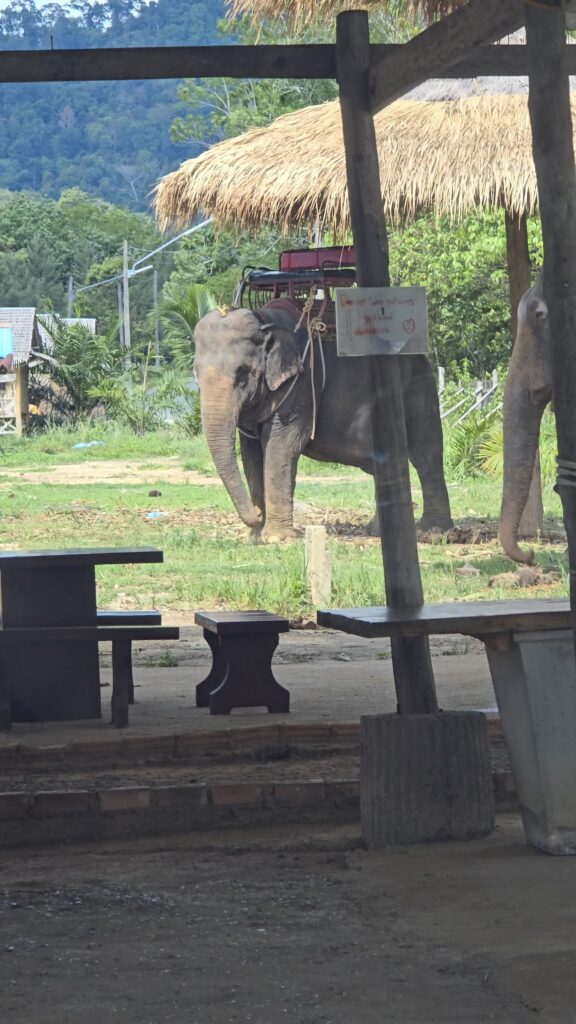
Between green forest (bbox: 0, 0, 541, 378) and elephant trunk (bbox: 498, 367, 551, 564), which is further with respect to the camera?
green forest (bbox: 0, 0, 541, 378)

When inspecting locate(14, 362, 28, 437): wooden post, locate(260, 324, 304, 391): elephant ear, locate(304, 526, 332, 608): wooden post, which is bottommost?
locate(304, 526, 332, 608): wooden post

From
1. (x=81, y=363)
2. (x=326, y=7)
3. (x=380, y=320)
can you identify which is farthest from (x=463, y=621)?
(x=81, y=363)

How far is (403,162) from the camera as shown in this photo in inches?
463

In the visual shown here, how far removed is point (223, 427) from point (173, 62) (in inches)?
334

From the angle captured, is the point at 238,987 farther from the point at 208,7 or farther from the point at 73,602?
the point at 208,7

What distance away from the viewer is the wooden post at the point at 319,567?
9453mm

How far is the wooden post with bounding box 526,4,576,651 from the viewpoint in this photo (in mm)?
3822

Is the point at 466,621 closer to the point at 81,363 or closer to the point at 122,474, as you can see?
the point at 122,474

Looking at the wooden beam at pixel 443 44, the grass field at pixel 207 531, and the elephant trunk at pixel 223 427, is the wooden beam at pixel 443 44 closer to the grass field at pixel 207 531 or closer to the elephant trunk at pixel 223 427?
the grass field at pixel 207 531

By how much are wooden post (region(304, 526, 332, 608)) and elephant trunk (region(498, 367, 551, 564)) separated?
3.58 ft

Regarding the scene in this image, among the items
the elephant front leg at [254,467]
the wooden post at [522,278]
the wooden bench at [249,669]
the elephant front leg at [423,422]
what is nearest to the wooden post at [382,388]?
the wooden bench at [249,669]

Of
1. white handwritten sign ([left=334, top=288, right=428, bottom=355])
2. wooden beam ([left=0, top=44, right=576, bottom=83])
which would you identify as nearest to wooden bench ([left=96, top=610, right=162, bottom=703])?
white handwritten sign ([left=334, top=288, right=428, bottom=355])

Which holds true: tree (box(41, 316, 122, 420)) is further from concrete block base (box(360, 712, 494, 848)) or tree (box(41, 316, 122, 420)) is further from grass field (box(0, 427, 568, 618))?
concrete block base (box(360, 712, 494, 848))

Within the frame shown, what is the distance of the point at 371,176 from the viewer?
498 centimetres
